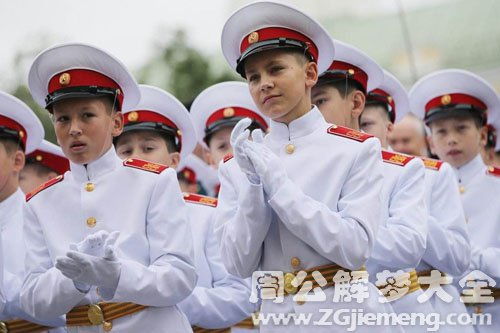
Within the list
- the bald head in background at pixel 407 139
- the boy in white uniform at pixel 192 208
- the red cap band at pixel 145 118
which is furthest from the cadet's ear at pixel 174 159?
the bald head in background at pixel 407 139

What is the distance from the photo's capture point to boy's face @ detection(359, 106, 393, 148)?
19.6 ft

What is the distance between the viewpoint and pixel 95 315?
4379 millimetres

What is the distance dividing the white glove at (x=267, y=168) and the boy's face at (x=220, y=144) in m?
2.77

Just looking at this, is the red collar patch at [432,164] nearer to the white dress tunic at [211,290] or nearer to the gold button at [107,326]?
the white dress tunic at [211,290]

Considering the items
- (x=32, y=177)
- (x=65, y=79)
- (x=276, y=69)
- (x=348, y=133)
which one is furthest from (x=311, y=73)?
(x=32, y=177)

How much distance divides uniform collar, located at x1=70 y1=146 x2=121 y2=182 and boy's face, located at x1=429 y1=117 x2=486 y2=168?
2.75 meters

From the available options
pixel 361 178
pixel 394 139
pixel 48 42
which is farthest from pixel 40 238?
pixel 48 42

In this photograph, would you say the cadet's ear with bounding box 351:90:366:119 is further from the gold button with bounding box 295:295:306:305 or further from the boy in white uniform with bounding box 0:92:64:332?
the boy in white uniform with bounding box 0:92:64:332

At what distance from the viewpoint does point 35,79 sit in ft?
15.9

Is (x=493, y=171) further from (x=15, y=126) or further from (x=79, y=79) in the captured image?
(x=15, y=126)

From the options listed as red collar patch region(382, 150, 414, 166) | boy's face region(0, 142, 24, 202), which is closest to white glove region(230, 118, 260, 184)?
red collar patch region(382, 150, 414, 166)

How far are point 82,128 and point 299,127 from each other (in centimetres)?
113

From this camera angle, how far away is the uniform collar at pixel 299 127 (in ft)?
14.0

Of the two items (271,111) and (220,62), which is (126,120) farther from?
(220,62)
